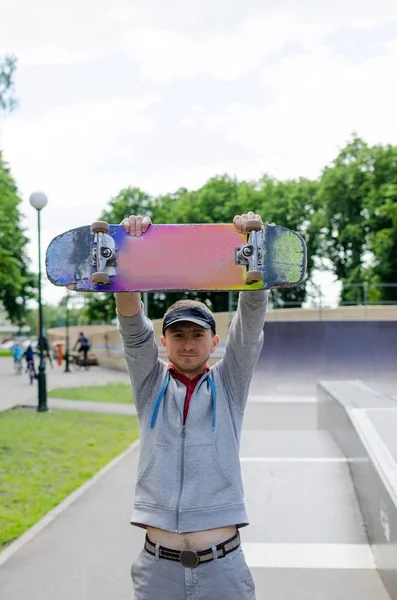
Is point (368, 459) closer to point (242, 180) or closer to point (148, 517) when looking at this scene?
point (148, 517)

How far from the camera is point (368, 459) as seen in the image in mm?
5754

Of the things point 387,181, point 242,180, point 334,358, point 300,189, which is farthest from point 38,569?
point 242,180

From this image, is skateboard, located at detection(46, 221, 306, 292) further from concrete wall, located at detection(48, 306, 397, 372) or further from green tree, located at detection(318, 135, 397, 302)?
green tree, located at detection(318, 135, 397, 302)

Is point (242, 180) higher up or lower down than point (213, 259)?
higher up

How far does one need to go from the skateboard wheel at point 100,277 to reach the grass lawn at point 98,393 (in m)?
15.5

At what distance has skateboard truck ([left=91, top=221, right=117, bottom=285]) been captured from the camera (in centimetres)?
267

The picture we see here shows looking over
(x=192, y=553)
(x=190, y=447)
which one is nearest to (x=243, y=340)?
(x=190, y=447)

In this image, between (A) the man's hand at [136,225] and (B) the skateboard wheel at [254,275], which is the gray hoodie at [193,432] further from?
(A) the man's hand at [136,225]

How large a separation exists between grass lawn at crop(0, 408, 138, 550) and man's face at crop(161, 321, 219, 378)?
3923 millimetres

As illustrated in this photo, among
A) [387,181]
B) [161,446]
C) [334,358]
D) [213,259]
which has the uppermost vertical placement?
[387,181]

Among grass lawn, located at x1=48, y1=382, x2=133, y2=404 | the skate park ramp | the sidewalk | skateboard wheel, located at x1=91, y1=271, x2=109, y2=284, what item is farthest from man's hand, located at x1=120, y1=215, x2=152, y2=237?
the skate park ramp

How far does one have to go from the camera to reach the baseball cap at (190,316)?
2781 mm

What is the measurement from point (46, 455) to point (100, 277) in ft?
26.6

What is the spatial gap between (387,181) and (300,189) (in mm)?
8116
